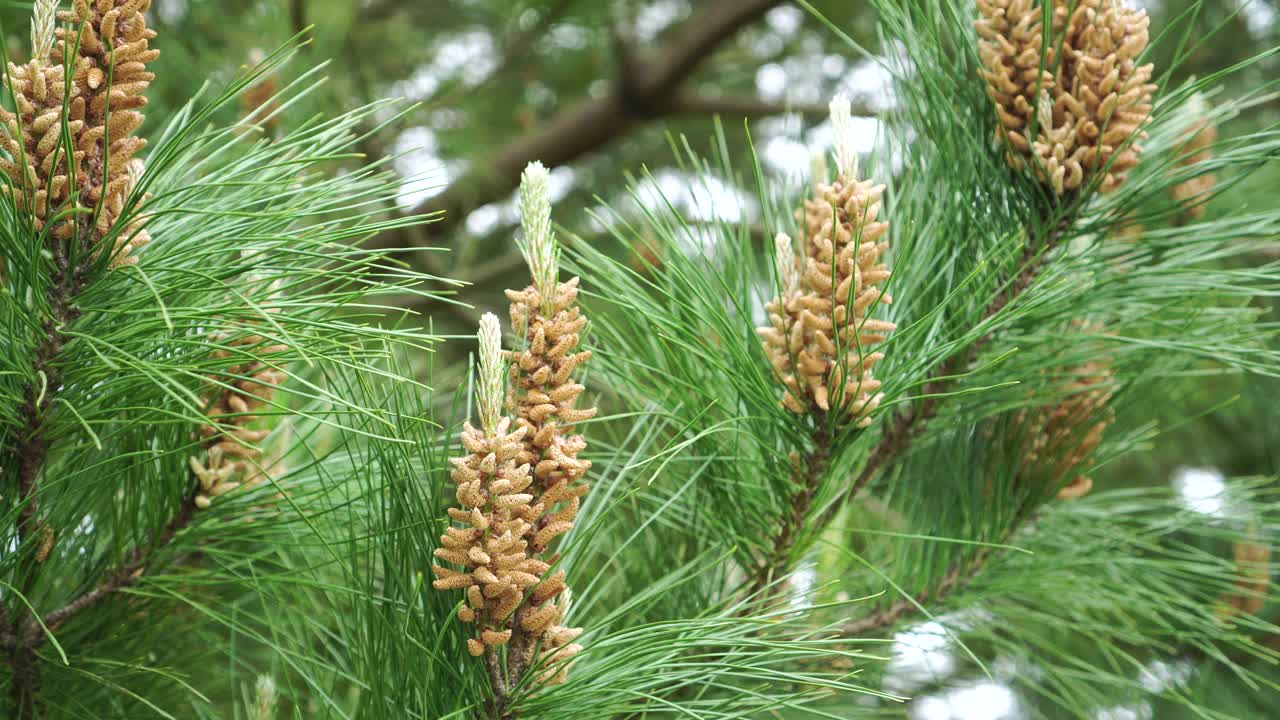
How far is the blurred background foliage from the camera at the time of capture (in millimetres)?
1705

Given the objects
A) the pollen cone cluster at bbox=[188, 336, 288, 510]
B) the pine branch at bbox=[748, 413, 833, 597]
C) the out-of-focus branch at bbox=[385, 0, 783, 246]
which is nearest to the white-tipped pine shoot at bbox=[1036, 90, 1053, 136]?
the pine branch at bbox=[748, 413, 833, 597]

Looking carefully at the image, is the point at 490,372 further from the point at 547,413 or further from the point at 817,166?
the point at 817,166

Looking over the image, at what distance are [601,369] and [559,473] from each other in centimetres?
25

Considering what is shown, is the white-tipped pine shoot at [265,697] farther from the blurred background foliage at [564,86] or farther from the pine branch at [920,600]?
the blurred background foliage at [564,86]

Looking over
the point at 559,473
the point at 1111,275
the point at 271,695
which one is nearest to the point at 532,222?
the point at 559,473

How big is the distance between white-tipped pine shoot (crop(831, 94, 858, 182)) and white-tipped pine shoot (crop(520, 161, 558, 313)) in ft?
0.70

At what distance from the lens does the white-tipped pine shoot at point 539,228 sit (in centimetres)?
55

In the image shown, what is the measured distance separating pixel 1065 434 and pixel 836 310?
1.16ft

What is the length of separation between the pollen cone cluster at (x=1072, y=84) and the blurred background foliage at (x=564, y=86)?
61cm

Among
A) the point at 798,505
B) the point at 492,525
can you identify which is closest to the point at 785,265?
the point at 798,505

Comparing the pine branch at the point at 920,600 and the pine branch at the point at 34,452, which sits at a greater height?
the pine branch at the point at 34,452

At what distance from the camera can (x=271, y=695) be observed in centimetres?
65

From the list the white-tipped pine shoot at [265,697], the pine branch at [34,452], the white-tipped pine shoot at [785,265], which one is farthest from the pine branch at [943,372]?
the pine branch at [34,452]

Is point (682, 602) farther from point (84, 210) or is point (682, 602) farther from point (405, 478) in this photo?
point (84, 210)
